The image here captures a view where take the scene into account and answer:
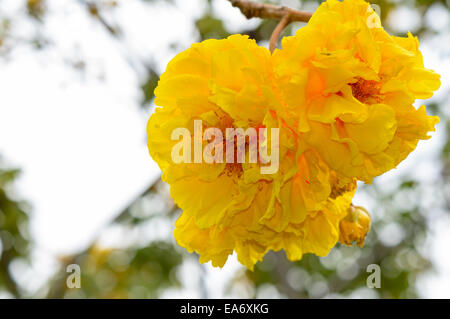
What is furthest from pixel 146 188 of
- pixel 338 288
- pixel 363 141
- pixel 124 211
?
pixel 363 141

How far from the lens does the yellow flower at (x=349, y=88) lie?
115 centimetres

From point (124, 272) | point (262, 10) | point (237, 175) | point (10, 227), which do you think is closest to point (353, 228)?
point (237, 175)

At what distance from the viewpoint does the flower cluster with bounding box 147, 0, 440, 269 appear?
1160mm

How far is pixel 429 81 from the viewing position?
1273mm

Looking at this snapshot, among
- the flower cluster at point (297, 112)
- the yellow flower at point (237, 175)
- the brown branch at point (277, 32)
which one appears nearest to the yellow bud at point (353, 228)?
the yellow flower at point (237, 175)

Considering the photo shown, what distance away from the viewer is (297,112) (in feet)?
3.87

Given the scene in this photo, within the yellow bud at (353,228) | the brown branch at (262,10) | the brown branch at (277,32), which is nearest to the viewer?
the brown branch at (277,32)

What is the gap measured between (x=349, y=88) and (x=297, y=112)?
159 millimetres

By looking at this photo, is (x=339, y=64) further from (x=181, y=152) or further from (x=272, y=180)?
(x=181, y=152)

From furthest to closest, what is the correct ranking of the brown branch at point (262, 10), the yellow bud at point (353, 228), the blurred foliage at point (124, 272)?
the blurred foliage at point (124, 272)
the yellow bud at point (353, 228)
the brown branch at point (262, 10)
